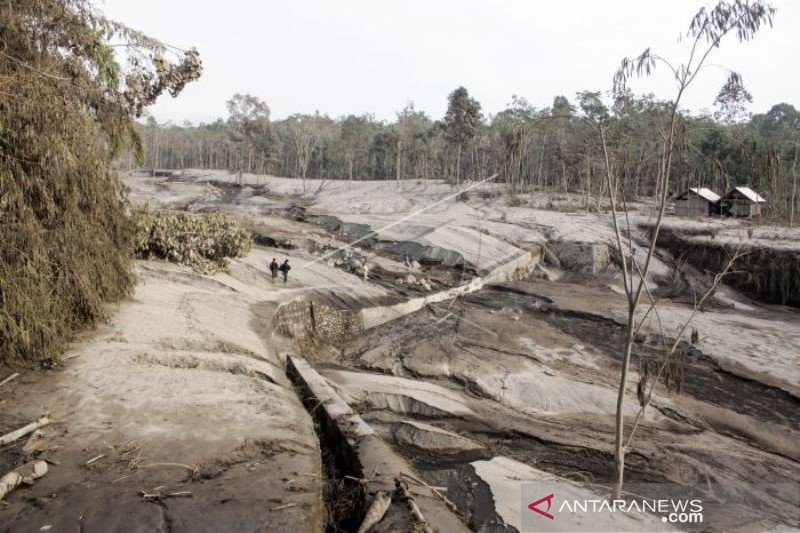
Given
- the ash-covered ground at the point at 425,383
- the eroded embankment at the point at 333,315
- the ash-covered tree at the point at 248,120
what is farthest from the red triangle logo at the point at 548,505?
the ash-covered tree at the point at 248,120

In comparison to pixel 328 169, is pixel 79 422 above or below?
below

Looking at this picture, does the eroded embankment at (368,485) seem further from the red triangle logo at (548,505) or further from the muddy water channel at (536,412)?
the red triangle logo at (548,505)

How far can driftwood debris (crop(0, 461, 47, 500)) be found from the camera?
202 inches

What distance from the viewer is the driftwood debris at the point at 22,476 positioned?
5135mm

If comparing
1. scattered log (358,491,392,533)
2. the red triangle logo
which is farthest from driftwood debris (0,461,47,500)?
the red triangle logo

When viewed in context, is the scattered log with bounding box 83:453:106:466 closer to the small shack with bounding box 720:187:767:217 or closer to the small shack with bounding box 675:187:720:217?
the small shack with bounding box 675:187:720:217

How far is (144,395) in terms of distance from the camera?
786cm

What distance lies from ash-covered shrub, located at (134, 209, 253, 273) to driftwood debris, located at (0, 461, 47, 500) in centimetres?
1235

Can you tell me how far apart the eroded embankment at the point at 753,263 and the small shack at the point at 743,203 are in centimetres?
866

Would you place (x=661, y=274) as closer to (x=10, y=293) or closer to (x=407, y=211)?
(x=407, y=211)

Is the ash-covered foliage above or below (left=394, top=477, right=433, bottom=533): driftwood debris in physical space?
above

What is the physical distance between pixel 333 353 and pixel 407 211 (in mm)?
33042

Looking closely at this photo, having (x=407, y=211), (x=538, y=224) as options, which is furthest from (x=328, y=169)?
(x=538, y=224)

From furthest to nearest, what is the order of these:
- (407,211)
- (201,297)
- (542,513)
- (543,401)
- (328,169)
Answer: (328,169) < (407,211) < (201,297) < (543,401) < (542,513)
